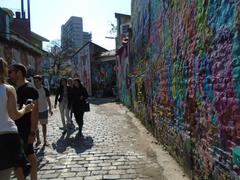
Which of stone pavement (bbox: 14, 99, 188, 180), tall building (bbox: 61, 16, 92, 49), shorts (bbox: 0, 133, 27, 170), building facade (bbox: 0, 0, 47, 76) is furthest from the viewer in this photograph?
tall building (bbox: 61, 16, 92, 49)

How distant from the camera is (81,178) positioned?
21.7ft

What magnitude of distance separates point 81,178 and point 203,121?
7.56 ft

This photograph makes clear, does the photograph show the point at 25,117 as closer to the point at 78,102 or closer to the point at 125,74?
the point at 78,102

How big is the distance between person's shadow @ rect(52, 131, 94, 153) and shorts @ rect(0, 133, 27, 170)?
4.88 meters

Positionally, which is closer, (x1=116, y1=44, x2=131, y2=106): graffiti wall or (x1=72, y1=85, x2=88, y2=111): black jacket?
(x1=72, y1=85, x2=88, y2=111): black jacket

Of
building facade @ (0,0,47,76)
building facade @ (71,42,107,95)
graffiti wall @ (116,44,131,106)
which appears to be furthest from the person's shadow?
building facade @ (71,42,107,95)

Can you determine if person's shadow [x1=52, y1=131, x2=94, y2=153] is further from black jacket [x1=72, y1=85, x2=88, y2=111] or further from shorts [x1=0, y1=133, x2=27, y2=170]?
shorts [x1=0, y1=133, x2=27, y2=170]

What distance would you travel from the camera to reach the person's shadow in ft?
30.6

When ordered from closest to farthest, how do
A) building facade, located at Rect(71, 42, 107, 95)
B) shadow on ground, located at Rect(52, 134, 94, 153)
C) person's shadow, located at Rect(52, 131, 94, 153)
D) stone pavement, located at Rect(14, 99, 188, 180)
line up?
stone pavement, located at Rect(14, 99, 188, 180) < shadow on ground, located at Rect(52, 134, 94, 153) < person's shadow, located at Rect(52, 131, 94, 153) < building facade, located at Rect(71, 42, 107, 95)

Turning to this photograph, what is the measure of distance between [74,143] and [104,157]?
1.99 meters

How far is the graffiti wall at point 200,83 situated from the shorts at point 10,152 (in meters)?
2.34

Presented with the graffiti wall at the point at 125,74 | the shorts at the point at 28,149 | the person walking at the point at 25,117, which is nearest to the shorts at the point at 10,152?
the person walking at the point at 25,117

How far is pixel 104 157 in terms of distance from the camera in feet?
27.1

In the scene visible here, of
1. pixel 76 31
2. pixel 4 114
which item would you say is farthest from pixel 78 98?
pixel 76 31
